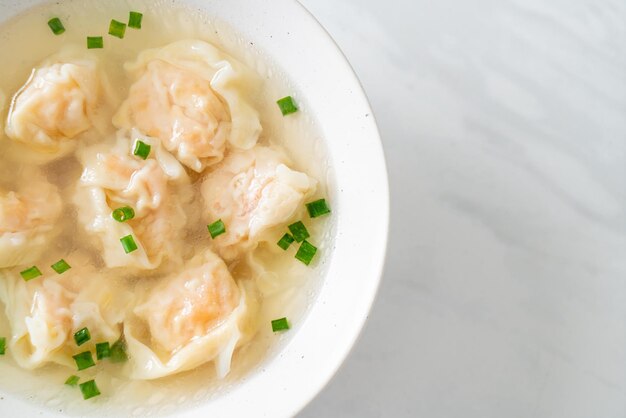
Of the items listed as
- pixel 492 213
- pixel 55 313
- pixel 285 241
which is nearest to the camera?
pixel 55 313

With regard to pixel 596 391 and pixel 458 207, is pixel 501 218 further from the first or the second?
pixel 596 391

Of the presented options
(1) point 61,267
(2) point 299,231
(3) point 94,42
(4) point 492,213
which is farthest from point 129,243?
(4) point 492,213

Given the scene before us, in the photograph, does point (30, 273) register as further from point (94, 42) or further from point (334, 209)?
point (334, 209)

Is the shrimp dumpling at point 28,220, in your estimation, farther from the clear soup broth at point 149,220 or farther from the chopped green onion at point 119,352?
the chopped green onion at point 119,352

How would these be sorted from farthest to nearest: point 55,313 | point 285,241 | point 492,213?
1. point 492,213
2. point 285,241
3. point 55,313

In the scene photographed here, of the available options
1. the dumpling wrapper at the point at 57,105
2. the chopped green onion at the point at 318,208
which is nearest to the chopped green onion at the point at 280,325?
the chopped green onion at the point at 318,208

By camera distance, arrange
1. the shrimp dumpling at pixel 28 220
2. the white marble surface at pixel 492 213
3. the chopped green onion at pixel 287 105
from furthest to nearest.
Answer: the white marble surface at pixel 492 213, the chopped green onion at pixel 287 105, the shrimp dumpling at pixel 28 220
